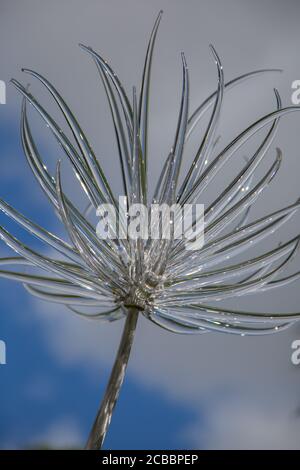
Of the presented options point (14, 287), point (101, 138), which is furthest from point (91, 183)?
point (14, 287)

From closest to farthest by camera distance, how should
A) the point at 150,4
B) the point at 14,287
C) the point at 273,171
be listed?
the point at 273,171 → the point at 150,4 → the point at 14,287

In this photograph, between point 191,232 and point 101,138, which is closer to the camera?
point 191,232

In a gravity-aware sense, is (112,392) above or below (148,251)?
below

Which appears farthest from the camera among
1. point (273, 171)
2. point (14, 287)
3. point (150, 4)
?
point (14, 287)

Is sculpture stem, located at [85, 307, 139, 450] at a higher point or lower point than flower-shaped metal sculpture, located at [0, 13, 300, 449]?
lower

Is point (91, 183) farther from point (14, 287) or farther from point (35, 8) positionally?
point (14, 287)

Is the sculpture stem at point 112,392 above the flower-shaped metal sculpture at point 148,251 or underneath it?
underneath
